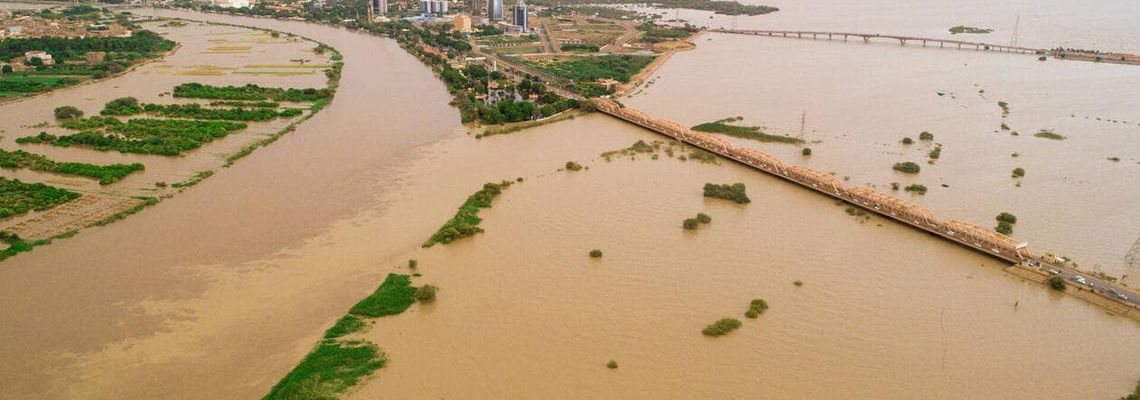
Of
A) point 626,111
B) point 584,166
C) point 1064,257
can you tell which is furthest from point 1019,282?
point 626,111

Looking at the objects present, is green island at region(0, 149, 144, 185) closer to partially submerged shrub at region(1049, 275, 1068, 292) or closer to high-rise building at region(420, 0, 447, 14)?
partially submerged shrub at region(1049, 275, 1068, 292)

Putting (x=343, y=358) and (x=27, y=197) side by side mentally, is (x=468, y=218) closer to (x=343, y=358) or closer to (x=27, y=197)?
(x=343, y=358)

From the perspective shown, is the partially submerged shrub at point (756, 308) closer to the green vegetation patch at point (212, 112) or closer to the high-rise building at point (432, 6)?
the green vegetation patch at point (212, 112)

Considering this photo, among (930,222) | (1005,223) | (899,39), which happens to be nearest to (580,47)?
(899,39)

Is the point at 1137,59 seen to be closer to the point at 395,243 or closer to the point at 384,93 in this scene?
the point at 384,93

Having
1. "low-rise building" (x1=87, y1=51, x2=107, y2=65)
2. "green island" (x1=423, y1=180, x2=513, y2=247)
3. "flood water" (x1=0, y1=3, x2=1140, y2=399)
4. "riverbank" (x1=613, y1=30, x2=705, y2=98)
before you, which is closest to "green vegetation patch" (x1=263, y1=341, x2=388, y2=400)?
"flood water" (x1=0, y1=3, x2=1140, y2=399)
